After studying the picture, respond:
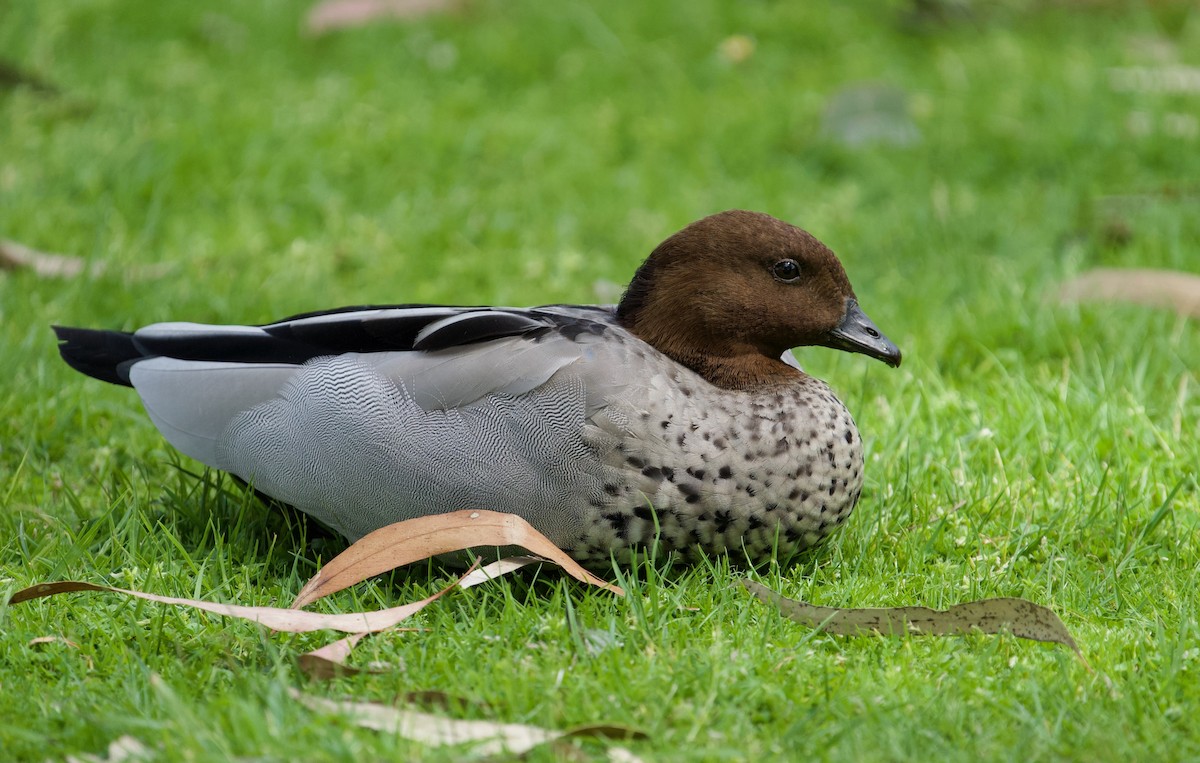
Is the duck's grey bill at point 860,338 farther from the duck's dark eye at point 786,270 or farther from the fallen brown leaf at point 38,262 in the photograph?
the fallen brown leaf at point 38,262

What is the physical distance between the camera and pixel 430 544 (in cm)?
304

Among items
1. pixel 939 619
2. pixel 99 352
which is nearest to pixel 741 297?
pixel 939 619

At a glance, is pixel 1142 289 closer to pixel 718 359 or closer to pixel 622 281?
pixel 622 281

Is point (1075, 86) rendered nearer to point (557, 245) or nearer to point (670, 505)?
point (557, 245)

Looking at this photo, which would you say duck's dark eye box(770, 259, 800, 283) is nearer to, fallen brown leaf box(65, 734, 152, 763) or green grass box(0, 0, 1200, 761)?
green grass box(0, 0, 1200, 761)

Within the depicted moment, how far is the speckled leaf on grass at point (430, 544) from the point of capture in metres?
3.01

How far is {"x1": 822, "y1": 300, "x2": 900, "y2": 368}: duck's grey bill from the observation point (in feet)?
11.1

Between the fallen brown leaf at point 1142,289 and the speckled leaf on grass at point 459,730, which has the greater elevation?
the fallen brown leaf at point 1142,289

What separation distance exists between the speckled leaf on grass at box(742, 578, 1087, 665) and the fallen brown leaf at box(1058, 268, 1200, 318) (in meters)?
2.37

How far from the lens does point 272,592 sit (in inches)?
125

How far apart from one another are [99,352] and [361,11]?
512 centimetres

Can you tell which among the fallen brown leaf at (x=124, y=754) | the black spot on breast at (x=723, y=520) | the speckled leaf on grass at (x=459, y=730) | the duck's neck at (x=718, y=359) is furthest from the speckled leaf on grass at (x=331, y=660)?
the duck's neck at (x=718, y=359)

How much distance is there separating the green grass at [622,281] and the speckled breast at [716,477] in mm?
116

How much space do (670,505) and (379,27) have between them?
5765 millimetres
